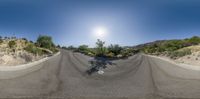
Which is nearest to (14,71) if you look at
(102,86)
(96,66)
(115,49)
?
(96,66)

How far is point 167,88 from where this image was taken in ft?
65.7

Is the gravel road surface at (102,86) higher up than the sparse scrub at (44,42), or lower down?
lower down

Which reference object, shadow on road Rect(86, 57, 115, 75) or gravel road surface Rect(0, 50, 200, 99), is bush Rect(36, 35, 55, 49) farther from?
gravel road surface Rect(0, 50, 200, 99)

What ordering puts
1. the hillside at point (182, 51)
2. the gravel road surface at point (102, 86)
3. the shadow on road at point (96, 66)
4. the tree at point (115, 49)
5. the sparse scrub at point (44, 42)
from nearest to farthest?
the gravel road surface at point (102, 86), the shadow on road at point (96, 66), the hillside at point (182, 51), the tree at point (115, 49), the sparse scrub at point (44, 42)

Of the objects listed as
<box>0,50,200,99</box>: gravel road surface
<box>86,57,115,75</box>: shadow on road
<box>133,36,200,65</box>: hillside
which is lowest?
<box>0,50,200,99</box>: gravel road surface

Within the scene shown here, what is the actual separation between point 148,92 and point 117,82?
167 inches

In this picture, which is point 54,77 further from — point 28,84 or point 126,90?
point 126,90

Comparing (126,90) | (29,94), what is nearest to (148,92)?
(126,90)

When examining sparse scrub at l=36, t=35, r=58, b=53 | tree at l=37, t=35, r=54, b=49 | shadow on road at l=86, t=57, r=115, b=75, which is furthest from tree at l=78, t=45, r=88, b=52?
shadow on road at l=86, t=57, r=115, b=75

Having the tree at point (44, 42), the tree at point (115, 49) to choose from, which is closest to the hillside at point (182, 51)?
the tree at point (115, 49)

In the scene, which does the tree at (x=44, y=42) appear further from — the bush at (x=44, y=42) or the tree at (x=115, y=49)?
the tree at (x=115, y=49)

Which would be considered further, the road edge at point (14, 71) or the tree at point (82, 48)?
the tree at point (82, 48)

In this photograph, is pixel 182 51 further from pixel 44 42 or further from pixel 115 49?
pixel 44 42

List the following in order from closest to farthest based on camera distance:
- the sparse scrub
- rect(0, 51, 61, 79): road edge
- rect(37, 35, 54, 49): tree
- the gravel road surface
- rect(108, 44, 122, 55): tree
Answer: the gravel road surface
rect(0, 51, 61, 79): road edge
rect(108, 44, 122, 55): tree
the sparse scrub
rect(37, 35, 54, 49): tree
